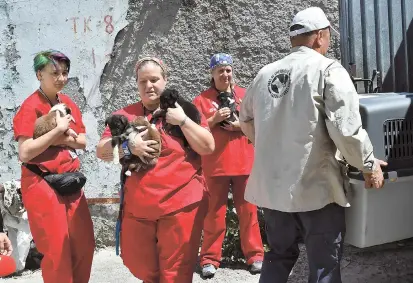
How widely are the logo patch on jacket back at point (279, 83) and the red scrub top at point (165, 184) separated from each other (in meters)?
0.60

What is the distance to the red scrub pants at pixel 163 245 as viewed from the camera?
3000 millimetres

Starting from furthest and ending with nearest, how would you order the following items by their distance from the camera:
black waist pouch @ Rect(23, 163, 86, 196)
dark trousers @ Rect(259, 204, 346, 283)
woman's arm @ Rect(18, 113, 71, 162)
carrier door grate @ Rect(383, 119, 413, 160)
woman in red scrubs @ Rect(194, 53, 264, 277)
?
1. woman in red scrubs @ Rect(194, 53, 264, 277)
2. black waist pouch @ Rect(23, 163, 86, 196)
3. woman's arm @ Rect(18, 113, 71, 162)
4. carrier door grate @ Rect(383, 119, 413, 160)
5. dark trousers @ Rect(259, 204, 346, 283)

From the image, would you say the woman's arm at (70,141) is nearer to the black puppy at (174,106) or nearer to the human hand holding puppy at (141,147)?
the human hand holding puppy at (141,147)

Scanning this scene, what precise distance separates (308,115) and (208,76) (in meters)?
2.14

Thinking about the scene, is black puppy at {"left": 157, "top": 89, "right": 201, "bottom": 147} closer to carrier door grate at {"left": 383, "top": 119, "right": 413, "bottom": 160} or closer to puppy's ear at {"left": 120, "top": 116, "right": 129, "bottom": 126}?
puppy's ear at {"left": 120, "top": 116, "right": 129, "bottom": 126}

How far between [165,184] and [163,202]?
0.10m

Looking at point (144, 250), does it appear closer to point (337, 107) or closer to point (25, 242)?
point (337, 107)

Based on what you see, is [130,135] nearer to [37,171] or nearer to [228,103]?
[37,171]

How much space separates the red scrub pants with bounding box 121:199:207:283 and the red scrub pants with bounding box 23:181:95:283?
0.44 metres

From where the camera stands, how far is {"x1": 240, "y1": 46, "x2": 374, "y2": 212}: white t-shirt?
2.60 metres

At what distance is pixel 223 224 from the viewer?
4328mm

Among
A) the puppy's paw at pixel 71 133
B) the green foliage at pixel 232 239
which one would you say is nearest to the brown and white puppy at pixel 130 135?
the puppy's paw at pixel 71 133

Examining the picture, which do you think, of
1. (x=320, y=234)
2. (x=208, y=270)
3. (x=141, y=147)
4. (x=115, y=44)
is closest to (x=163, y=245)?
(x=141, y=147)

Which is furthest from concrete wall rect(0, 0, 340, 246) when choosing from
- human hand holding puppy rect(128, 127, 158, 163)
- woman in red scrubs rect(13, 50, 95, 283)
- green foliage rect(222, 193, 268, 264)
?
human hand holding puppy rect(128, 127, 158, 163)
